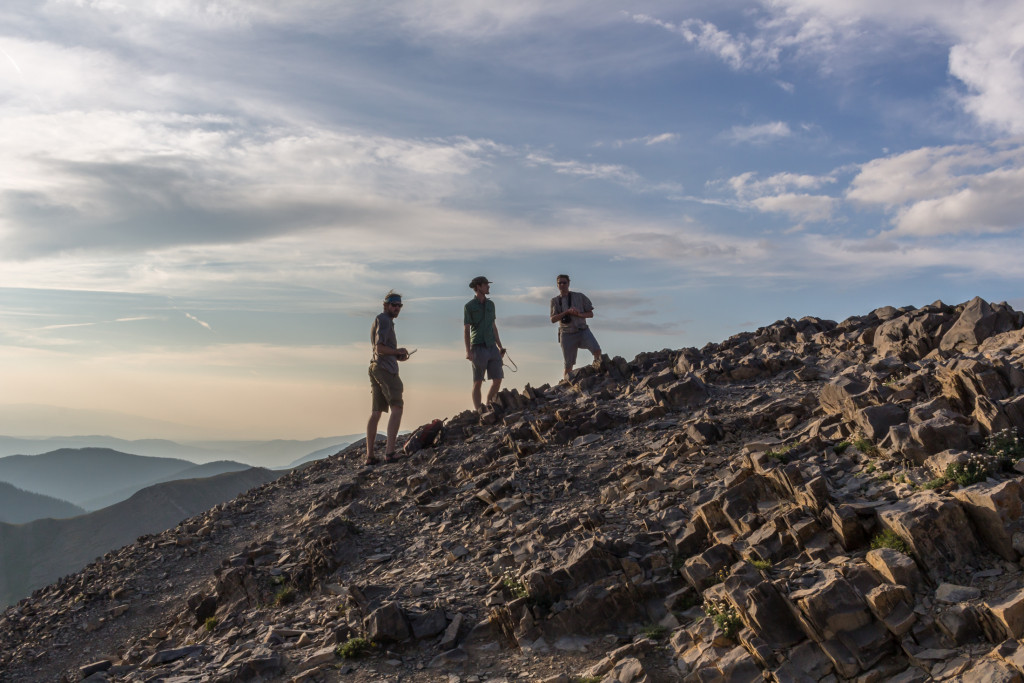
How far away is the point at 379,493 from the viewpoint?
16656 mm

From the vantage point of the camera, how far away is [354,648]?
971 centimetres

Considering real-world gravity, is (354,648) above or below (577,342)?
below

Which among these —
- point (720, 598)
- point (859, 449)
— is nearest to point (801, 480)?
point (859, 449)

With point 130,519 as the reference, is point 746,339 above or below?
above

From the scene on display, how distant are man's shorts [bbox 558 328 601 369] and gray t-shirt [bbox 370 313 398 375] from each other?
600 cm

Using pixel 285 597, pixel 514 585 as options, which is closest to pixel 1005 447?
pixel 514 585

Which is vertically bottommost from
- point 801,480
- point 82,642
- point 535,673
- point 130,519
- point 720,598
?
point 130,519

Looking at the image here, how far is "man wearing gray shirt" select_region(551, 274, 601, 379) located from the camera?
20.7 metres

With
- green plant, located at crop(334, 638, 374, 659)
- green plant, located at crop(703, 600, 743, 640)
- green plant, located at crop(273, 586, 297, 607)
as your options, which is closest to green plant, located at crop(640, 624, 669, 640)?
green plant, located at crop(703, 600, 743, 640)

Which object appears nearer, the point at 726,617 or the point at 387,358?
the point at 726,617

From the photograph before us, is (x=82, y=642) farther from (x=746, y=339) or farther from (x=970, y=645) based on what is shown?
(x=746, y=339)

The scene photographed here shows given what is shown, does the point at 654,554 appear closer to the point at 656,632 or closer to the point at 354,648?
the point at 656,632

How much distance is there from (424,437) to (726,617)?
12256 millimetres

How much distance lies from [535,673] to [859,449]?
20.2 feet
